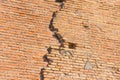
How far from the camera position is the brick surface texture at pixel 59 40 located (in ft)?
15.8

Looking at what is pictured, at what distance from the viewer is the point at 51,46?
16.5 feet

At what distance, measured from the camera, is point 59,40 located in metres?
5.11

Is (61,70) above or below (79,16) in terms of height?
below

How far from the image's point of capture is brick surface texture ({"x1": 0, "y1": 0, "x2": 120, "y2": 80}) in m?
4.83

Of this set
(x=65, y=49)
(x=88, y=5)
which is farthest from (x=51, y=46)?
(x=88, y=5)

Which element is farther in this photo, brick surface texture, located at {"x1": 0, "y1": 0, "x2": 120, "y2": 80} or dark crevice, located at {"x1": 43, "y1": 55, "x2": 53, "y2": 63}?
dark crevice, located at {"x1": 43, "y1": 55, "x2": 53, "y2": 63}

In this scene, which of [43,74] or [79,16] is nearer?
[43,74]

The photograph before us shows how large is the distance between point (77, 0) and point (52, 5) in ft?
1.66

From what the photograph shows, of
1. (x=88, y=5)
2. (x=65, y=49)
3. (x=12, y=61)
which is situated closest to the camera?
(x=12, y=61)

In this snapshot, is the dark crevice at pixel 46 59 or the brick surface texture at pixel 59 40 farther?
the dark crevice at pixel 46 59

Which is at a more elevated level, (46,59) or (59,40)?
(59,40)

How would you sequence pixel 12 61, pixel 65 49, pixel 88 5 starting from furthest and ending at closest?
pixel 88 5, pixel 65 49, pixel 12 61

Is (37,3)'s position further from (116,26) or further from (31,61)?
(116,26)

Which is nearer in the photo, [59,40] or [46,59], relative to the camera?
[46,59]
